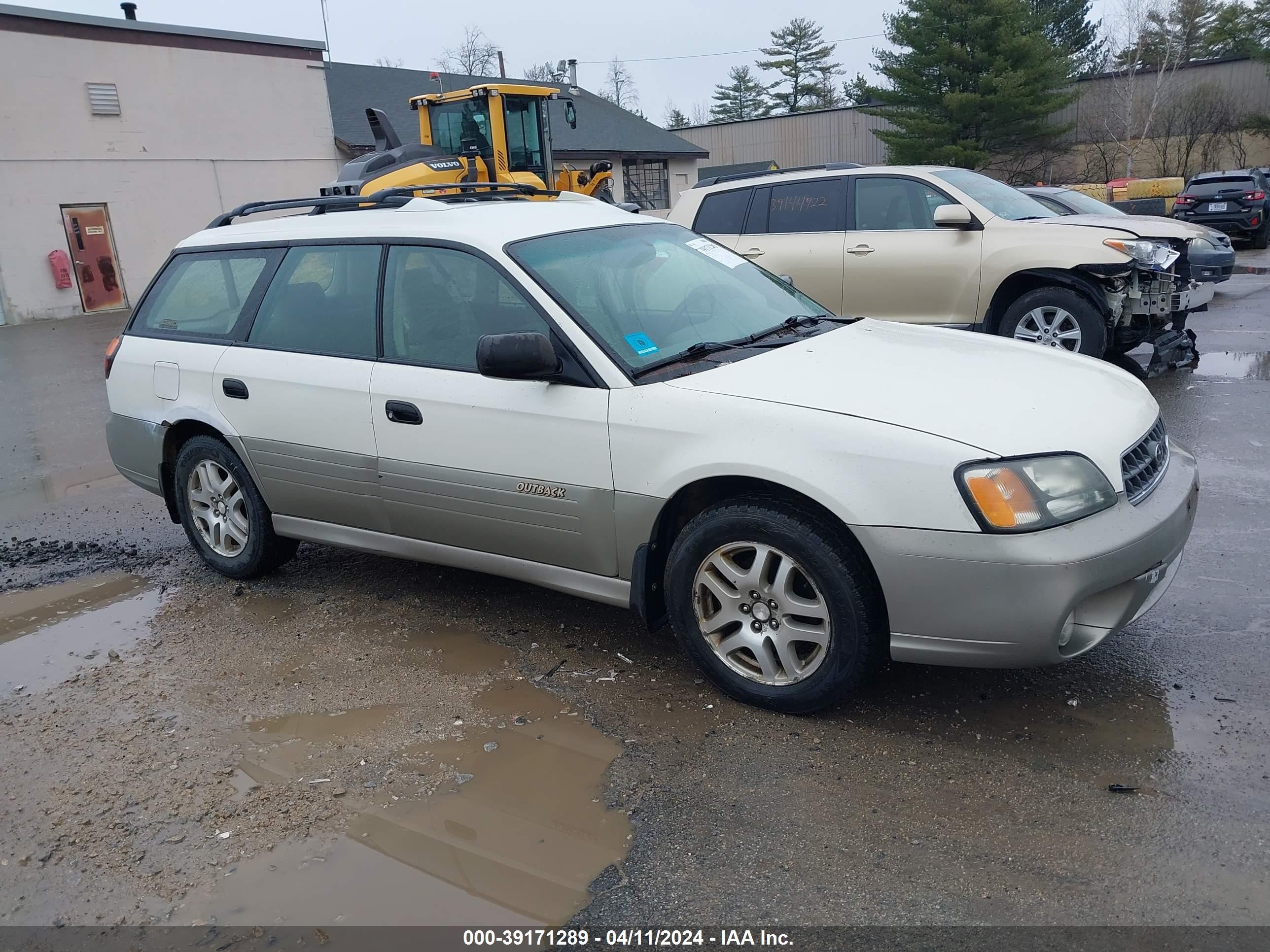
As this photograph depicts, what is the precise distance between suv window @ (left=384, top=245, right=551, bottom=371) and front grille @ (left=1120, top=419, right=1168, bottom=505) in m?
2.16

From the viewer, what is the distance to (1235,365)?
8.79 m

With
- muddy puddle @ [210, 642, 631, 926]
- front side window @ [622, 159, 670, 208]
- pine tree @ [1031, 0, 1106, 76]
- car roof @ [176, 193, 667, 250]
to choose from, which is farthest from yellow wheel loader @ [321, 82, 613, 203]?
pine tree @ [1031, 0, 1106, 76]

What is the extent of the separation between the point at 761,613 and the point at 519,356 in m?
1.27

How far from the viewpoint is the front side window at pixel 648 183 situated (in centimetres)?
3512

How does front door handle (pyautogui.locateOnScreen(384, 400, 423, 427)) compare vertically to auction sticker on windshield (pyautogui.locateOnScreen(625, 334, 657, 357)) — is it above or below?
below

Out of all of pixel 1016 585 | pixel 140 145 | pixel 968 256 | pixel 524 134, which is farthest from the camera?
pixel 140 145

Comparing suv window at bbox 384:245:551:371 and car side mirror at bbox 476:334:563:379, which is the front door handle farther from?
car side mirror at bbox 476:334:563:379

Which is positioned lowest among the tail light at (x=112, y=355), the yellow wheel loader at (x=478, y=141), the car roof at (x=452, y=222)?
the tail light at (x=112, y=355)

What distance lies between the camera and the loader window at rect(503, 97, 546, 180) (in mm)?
17406

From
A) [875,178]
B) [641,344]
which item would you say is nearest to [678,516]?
[641,344]

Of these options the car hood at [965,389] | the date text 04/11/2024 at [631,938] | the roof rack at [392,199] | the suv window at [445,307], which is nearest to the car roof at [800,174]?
the roof rack at [392,199]

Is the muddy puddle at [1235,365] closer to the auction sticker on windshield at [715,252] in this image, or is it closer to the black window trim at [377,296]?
the auction sticker on windshield at [715,252]

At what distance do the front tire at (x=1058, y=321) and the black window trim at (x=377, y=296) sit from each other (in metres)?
5.16

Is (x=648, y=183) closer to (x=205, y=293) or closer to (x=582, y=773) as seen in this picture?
(x=205, y=293)
